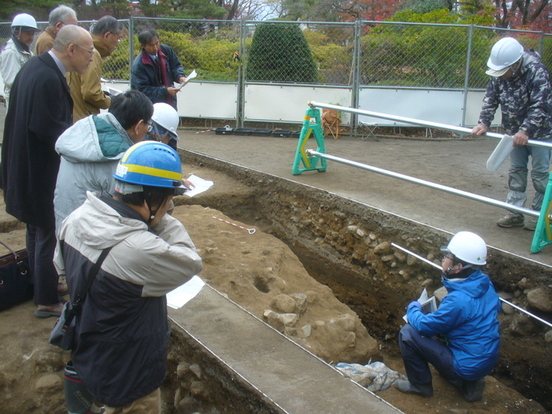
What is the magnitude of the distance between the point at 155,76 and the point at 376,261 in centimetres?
345

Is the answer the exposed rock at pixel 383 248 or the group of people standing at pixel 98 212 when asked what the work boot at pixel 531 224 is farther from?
the group of people standing at pixel 98 212

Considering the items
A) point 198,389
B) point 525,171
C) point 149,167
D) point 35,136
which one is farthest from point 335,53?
point 149,167

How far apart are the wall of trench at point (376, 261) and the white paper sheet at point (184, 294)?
249 cm

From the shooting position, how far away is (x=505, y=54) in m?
4.91

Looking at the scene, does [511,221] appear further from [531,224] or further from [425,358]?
[425,358]

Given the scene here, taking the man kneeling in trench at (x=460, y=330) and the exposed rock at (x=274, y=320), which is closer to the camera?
the man kneeling in trench at (x=460, y=330)

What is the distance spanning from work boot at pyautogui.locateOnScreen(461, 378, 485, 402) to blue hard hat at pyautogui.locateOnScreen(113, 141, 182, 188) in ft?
9.12

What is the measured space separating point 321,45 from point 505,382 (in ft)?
27.3

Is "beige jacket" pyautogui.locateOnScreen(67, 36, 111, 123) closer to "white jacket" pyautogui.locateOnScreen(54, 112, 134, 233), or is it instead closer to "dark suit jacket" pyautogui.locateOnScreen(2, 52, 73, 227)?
"dark suit jacket" pyautogui.locateOnScreen(2, 52, 73, 227)

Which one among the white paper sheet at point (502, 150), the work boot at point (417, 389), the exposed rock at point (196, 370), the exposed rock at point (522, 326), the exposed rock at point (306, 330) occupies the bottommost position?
the work boot at point (417, 389)

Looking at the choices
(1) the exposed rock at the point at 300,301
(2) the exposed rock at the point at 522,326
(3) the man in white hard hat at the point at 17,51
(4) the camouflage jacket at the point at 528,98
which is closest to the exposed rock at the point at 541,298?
(2) the exposed rock at the point at 522,326

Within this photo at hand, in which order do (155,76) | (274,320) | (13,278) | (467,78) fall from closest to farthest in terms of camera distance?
(13,278)
(274,320)
(155,76)
(467,78)

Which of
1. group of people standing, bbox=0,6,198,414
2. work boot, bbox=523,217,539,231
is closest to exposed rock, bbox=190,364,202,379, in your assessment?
group of people standing, bbox=0,6,198,414

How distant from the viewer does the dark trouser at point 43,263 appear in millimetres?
3354
